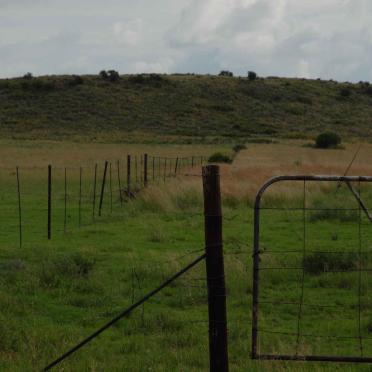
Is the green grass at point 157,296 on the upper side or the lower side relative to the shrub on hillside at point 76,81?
lower

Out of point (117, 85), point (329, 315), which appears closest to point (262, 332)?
point (329, 315)

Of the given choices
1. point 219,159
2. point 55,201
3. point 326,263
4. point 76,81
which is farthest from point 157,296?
point 76,81

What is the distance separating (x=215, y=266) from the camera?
622 cm

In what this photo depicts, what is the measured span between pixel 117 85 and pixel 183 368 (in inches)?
3759

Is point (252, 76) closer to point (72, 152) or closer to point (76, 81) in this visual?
point (76, 81)

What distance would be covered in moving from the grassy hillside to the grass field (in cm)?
4751

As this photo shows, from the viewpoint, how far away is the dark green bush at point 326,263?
12.6m

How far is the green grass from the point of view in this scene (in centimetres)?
795

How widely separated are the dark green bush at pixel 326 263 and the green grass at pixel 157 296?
49mm

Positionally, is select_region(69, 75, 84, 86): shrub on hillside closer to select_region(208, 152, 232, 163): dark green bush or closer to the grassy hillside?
the grassy hillside

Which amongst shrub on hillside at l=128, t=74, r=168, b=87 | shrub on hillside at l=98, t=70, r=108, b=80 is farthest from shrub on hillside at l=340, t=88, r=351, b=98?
shrub on hillside at l=98, t=70, r=108, b=80

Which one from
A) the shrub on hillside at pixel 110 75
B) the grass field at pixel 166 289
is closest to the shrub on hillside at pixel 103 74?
the shrub on hillside at pixel 110 75

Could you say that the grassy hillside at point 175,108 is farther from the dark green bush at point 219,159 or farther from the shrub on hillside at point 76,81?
the dark green bush at point 219,159

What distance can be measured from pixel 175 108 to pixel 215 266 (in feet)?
282
